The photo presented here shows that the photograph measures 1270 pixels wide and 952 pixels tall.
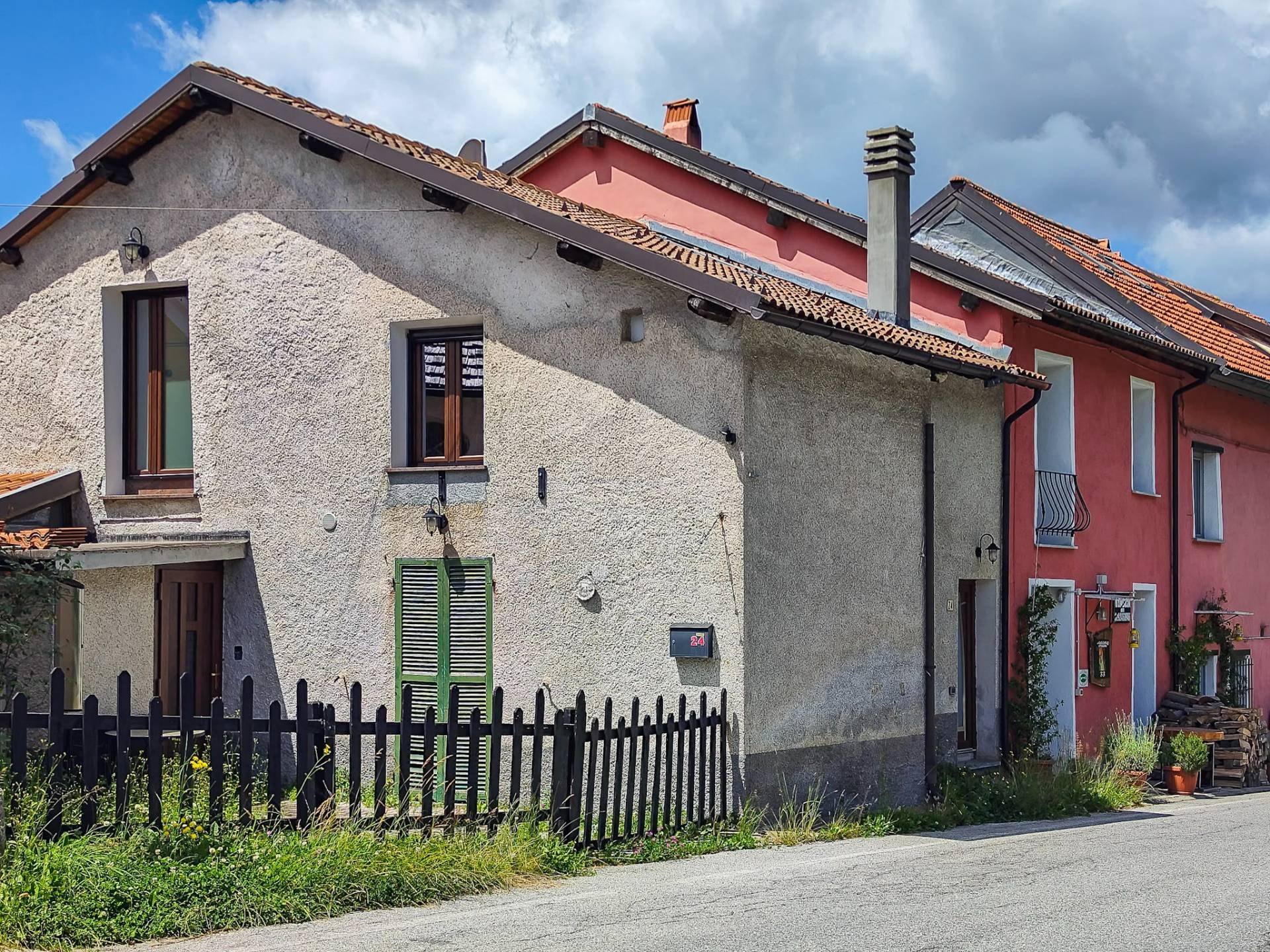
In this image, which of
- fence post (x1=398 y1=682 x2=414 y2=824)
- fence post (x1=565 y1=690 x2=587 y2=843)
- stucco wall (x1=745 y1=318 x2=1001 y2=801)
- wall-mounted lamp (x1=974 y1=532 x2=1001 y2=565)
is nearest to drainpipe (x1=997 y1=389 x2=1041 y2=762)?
wall-mounted lamp (x1=974 y1=532 x2=1001 y2=565)

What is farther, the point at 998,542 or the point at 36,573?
the point at 998,542

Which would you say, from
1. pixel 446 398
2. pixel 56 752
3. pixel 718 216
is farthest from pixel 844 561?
Answer: pixel 718 216

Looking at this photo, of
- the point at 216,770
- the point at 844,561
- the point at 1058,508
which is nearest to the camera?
the point at 216,770

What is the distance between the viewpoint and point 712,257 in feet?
49.6

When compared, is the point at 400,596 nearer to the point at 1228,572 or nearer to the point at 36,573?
the point at 36,573

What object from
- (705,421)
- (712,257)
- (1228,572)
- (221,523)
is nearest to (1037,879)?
(705,421)

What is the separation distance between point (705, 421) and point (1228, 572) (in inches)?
500

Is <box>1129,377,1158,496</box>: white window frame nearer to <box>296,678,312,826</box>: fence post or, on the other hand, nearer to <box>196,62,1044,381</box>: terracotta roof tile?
<box>196,62,1044,381</box>: terracotta roof tile

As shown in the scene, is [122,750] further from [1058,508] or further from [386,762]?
[1058,508]

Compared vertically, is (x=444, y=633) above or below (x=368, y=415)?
below

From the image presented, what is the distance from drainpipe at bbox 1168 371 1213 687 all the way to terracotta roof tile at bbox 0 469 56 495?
1406 centimetres

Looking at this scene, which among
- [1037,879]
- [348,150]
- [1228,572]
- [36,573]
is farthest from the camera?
[1228,572]

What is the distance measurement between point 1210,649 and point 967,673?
615 centimetres

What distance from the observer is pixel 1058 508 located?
17.4 meters
